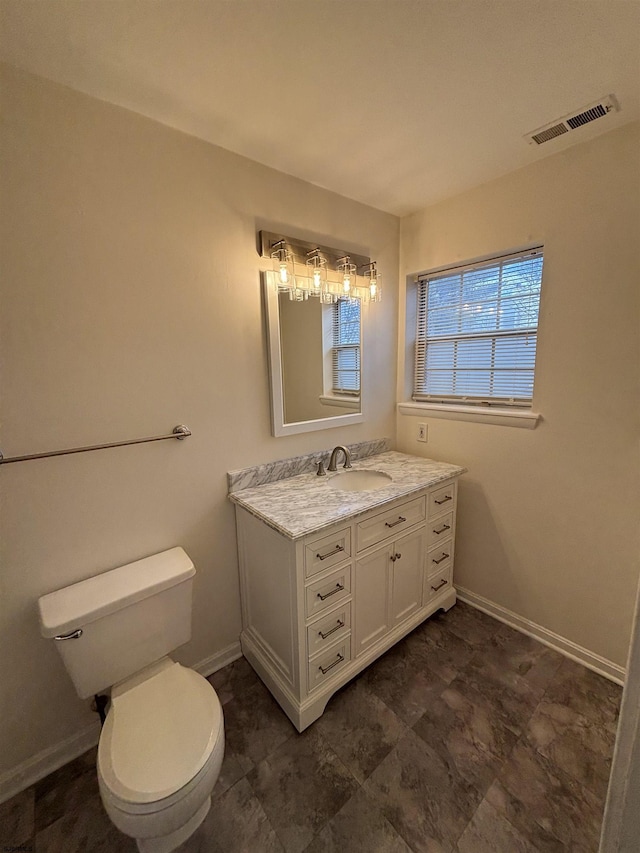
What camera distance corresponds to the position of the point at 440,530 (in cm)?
192

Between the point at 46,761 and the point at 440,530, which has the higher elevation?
the point at 440,530

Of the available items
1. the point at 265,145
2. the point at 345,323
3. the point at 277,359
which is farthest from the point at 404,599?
the point at 265,145

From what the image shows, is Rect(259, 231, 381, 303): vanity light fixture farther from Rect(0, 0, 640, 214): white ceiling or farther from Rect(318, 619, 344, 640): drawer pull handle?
Rect(318, 619, 344, 640): drawer pull handle

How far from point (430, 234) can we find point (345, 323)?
764 millimetres

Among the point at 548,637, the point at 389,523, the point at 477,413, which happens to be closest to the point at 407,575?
the point at 389,523

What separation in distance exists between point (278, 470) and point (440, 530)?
0.97 metres

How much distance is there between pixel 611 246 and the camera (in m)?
1.45

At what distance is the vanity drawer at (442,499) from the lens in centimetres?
184

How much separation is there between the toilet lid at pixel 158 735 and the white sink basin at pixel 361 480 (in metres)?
1.07

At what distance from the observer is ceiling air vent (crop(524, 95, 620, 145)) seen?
1.26 metres

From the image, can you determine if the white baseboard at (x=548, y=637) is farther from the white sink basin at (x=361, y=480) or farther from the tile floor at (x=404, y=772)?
the white sink basin at (x=361, y=480)

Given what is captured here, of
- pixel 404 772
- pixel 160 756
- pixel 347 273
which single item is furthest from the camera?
pixel 347 273

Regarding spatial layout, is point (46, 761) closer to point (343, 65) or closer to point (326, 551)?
point (326, 551)

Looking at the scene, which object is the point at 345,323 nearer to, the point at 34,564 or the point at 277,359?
the point at 277,359
